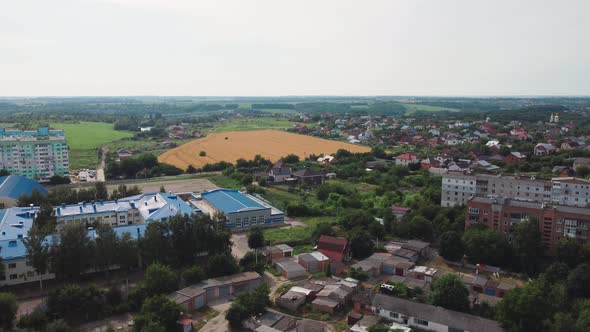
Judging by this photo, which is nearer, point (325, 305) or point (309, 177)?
point (325, 305)

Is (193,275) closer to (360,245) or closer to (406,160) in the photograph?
(360,245)

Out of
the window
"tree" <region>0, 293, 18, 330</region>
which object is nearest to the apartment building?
"tree" <region>0, 293, 18, 330</region>

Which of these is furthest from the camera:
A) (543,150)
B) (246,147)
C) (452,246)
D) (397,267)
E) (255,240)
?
(246,147)

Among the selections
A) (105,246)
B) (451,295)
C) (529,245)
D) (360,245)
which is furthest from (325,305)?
(529,245)

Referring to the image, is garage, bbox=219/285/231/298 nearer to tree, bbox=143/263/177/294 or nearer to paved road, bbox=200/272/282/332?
paved road, bbox=200/272/282/332

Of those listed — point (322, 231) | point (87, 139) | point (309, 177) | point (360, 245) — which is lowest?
point (360, 245)

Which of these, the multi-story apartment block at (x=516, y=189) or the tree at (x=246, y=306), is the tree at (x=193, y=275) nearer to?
the tree at (x=246, y=306)

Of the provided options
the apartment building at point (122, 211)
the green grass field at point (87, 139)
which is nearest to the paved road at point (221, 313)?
the apartment building at point (122, 211)
